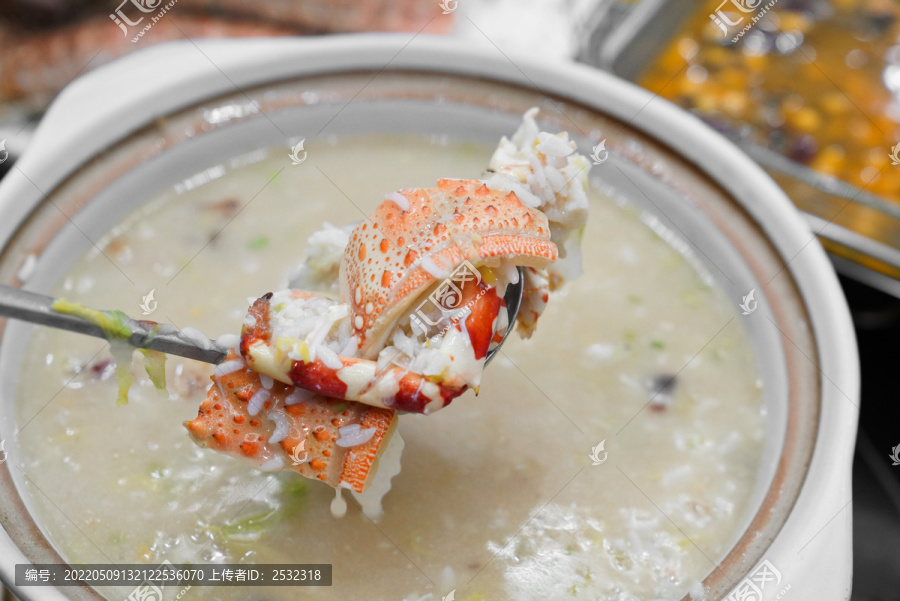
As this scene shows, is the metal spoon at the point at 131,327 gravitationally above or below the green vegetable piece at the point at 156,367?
above

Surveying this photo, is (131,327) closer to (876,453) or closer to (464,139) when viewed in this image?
(464,139)

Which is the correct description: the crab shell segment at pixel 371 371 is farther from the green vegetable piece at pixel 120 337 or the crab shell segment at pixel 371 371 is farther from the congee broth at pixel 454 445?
the congee broth at pixel 454 445

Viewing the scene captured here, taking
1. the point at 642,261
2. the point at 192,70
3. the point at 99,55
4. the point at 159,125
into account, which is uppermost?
the point at 642,261

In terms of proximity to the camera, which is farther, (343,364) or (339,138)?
(339,138)

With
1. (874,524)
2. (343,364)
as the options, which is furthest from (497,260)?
(874,524)

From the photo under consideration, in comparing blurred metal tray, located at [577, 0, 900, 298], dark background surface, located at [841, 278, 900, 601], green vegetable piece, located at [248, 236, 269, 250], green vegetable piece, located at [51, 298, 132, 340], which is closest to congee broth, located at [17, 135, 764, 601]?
green vegetable piece, located at [248, 236, 269, 250]

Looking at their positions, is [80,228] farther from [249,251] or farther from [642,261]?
[642,261]

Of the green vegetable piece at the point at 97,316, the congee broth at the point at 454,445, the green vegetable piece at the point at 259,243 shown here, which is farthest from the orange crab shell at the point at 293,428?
the green vegetable piece at the point at 259,243
